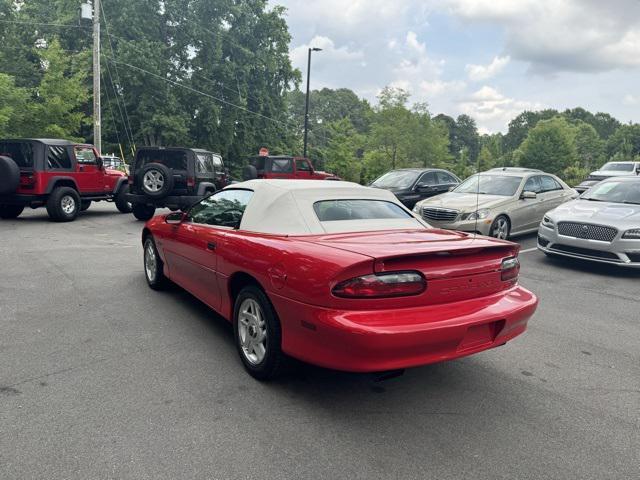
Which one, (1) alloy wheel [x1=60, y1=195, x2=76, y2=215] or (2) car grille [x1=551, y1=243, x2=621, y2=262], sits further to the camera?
(1) alloy wheel [x1=60, y1=195, x2=76, y2=215]

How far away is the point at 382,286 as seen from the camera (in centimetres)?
294

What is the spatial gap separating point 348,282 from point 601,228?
630 centimetres

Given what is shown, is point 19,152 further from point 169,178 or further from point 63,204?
point 169,178

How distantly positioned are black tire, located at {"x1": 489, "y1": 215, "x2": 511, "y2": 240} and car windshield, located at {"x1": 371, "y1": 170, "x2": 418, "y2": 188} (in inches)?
148

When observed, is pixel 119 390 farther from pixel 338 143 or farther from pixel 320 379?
pixel 338 143

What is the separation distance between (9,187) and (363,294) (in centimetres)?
1082

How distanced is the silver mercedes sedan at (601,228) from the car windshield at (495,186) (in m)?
1.62

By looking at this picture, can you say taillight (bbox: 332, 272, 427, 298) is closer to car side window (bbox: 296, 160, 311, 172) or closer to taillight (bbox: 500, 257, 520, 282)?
taillight (bbox: 500, 257, 520, 282)

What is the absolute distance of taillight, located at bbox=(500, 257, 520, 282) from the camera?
348 centimetres

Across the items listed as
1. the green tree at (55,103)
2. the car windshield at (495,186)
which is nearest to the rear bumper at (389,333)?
the car windshield at (495,186)

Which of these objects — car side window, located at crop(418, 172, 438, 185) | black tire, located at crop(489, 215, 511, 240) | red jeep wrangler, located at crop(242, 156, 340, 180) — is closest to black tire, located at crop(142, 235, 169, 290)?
black tire, located at crop(489, 215, 511, 240)

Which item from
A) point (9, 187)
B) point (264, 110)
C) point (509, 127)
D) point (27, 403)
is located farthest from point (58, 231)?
point (509, 127)

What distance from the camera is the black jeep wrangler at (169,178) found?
11.9 meters

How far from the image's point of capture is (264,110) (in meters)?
34.9
